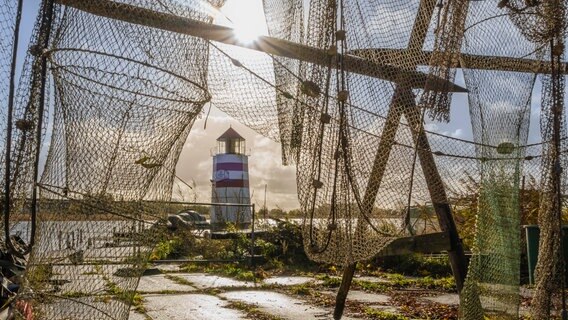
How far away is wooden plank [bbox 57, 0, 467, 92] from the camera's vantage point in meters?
2.54

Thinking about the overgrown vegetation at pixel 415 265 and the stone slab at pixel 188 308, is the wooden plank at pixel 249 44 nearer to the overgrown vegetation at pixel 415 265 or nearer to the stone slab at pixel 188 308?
the stone slab at pixel 188 308

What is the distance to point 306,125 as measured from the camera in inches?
142

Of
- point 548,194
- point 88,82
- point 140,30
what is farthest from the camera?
point 548,194

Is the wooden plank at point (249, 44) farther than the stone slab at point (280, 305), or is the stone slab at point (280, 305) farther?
the stone slab at point (280, 305)

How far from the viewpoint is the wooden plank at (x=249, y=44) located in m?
2.54

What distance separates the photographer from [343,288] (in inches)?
181

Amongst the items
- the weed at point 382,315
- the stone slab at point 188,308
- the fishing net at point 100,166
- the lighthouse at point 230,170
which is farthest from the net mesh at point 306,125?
the lighthouse at point 230,170

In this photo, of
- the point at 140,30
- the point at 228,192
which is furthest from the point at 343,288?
the point at 228,192

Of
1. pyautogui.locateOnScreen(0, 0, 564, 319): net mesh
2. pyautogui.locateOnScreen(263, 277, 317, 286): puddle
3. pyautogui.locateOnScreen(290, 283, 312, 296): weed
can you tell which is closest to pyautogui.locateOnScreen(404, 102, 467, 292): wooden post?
pyautogui.locateOnScreen(0, 0, 564, 319): net mesh

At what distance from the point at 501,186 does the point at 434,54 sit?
1.38m

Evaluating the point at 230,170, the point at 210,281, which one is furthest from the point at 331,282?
the point at 230,170

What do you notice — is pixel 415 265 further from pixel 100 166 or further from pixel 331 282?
pixel 100 166

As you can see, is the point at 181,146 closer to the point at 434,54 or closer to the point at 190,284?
the point at 434,54

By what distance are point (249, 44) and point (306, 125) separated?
0.63 meters
